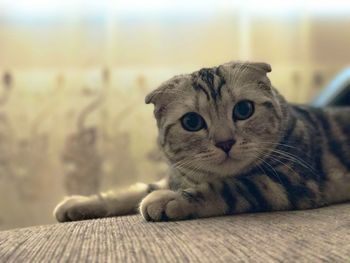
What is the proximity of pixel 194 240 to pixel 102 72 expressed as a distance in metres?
1.37

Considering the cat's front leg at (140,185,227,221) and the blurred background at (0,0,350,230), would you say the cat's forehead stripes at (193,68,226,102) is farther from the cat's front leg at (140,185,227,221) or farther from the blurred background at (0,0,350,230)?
the blurred background at (0,0,350,230)

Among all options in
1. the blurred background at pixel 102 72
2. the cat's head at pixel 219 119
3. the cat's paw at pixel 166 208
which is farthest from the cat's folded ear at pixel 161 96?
the blurred background at pixel 102 72

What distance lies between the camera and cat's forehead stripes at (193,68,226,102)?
1.10 meters

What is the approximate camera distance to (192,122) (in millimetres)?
1118

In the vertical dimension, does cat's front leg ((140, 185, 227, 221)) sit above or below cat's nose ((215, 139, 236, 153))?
below

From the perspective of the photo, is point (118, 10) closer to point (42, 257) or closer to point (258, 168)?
point (258, 168)

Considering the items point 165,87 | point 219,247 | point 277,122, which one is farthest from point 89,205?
point 219,247

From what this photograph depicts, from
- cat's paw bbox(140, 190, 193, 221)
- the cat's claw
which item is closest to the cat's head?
cat's paw bbox(140, 190, 193, 221)

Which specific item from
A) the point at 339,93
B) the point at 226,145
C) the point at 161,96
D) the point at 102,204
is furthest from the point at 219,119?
the point at 339,93

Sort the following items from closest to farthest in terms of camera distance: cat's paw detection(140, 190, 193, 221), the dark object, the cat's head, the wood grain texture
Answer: the wood grain texture
cat's paw detection(140, 190, 193, 221)
the cat's head
the dark object

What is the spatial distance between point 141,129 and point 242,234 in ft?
4.17

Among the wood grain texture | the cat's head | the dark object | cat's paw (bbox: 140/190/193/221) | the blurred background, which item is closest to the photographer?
the wood grain texture

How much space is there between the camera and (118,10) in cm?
202

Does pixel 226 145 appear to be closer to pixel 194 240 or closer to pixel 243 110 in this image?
pixel 243 110
